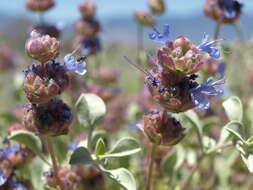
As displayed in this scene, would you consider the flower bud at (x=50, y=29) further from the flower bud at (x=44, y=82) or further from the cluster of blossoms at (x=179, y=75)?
the cluster of blossoms at (x=179, y=75)

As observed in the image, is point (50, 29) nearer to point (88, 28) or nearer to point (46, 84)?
point (88, 28)

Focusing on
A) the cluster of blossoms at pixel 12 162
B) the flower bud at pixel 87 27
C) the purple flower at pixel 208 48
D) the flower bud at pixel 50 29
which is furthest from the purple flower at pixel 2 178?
the flower bud at pixel 87 27

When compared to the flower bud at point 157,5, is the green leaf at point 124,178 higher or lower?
lower

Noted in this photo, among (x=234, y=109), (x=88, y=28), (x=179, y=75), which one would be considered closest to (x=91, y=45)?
(x=88, y=28)

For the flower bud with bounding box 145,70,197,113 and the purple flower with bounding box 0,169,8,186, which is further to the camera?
the purple flower with bounding box 0,169,8,186

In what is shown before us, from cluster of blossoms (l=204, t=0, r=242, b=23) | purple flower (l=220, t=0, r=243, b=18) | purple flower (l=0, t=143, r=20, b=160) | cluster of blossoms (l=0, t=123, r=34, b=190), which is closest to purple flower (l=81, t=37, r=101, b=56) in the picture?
cluster of blossoms (l=204, t=0, r=242, b=23)

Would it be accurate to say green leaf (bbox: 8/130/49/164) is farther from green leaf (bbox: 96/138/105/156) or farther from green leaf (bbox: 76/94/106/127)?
green leaf (bbox: 96/138/105/156)

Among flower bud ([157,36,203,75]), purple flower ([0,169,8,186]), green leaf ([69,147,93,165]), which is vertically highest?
flower bud ([157,36,203,75])
